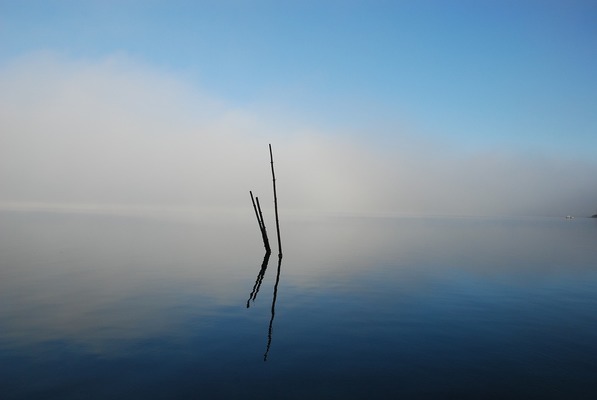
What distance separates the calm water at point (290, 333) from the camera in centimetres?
1076

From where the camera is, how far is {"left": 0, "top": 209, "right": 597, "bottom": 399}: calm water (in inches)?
424

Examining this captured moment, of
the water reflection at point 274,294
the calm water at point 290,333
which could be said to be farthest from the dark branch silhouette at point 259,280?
the calm water at point 290,333

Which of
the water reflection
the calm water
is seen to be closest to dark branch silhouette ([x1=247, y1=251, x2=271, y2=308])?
the water reflection

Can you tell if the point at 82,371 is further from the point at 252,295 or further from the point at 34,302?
the point at 252,295

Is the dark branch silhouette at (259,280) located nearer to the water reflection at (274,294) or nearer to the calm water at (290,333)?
the water reflection at (274,294)

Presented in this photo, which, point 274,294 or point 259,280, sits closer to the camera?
point 274,294

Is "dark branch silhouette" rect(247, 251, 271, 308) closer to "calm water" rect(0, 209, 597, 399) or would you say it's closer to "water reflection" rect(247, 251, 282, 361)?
"water reflection" rect(247, 251, 282, 361)

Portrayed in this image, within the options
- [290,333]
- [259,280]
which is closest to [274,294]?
[259,280]

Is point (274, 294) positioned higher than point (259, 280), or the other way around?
point (259, 280)

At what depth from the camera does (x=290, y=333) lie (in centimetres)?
1559

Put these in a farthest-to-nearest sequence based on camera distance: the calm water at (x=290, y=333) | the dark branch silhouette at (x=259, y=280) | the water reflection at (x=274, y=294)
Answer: the dark branch silhouette at (x=259, y=280) < the water reflection at (x=274, y=294) < the calm water at (x=290, y=333)

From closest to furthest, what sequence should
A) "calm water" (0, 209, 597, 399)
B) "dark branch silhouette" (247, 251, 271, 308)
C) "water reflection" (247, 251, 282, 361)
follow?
"calm water" (0, 209, 597, 399) < "water reflection" (247, 251, 282, 361) < "dark branch silhouette" (247, 251, 271, 308)

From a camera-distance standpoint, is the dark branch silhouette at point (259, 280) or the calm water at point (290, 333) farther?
the dark branch silhouette at point (259, 280)

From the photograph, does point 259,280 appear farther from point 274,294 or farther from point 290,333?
point 290,333
